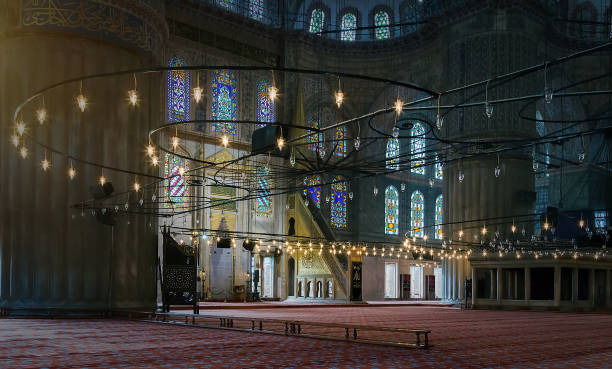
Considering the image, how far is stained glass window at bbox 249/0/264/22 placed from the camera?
2558 cm

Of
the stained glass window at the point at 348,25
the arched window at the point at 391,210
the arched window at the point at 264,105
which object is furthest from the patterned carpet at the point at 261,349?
the stained glass window at the point at 348,25

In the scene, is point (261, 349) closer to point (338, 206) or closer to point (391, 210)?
point (338, 206)

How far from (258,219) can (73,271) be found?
11615 mm

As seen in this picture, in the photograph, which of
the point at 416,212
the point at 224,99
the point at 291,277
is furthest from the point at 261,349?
the point at 416,212

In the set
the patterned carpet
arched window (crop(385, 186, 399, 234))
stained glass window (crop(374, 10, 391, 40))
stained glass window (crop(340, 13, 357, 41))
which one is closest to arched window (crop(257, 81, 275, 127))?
stained glass window (crop(340, 13, 357, 41))

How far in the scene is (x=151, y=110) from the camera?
49.2ft

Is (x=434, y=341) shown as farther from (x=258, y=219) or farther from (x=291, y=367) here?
(x=258, y=219)

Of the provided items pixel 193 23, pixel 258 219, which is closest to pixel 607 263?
pixel 258 219

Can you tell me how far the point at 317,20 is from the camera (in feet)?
91.7

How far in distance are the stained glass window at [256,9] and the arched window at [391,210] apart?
365 inches

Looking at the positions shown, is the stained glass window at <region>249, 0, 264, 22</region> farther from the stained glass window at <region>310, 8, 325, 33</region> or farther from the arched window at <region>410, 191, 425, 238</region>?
the arched window at <region>410, 191, 425, 238</region>

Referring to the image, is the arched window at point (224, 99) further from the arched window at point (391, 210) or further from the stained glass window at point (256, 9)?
the arched window at point (391, 210)

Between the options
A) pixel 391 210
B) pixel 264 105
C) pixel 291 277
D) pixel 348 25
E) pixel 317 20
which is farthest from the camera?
pixel 391 210

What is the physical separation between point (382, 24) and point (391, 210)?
26.1 ft
